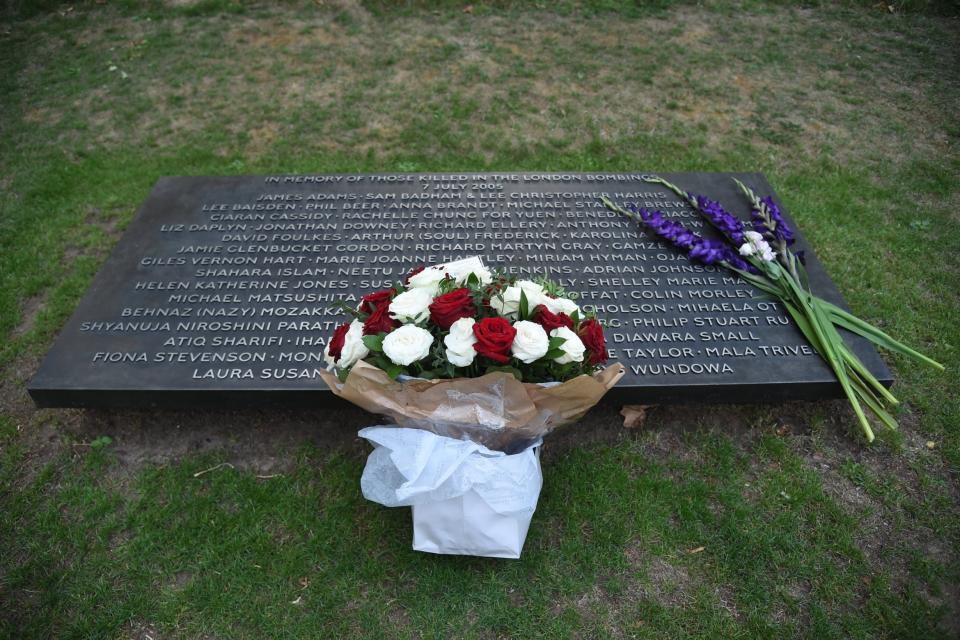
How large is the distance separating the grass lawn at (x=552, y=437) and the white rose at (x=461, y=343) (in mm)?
1203

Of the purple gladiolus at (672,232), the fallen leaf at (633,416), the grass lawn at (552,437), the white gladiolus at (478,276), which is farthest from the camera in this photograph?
the purple gladiolus at (672,232)

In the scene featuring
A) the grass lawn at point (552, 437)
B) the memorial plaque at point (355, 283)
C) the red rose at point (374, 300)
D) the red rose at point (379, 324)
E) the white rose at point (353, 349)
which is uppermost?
the red rose at point (379, 324)

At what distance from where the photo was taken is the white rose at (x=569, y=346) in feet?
7.39

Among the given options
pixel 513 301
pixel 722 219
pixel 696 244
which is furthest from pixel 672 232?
pixel 513 301

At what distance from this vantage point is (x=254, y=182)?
445cm

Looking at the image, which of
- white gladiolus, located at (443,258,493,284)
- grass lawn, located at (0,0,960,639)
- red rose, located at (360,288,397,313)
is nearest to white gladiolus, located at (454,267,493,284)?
white gladiolus, located at (443,258,493,284)

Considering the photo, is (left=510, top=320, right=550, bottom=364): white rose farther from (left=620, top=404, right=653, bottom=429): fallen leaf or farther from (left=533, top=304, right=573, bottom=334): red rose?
(left=620, top=404, right=653, bottom=429): fallen leaf

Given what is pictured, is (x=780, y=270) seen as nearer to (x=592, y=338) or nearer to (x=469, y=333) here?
(x=592, y=338)

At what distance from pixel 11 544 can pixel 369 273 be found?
231 cm

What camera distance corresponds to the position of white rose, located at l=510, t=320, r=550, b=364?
218cm

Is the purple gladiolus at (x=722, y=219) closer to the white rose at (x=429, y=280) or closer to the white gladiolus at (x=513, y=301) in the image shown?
the white gladiolus at (x=513, y=301)

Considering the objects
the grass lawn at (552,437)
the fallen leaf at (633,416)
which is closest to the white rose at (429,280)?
the grass lawn at (552,437)

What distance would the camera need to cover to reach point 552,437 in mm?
3391

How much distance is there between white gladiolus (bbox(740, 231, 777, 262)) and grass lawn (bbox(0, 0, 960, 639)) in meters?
0.93
